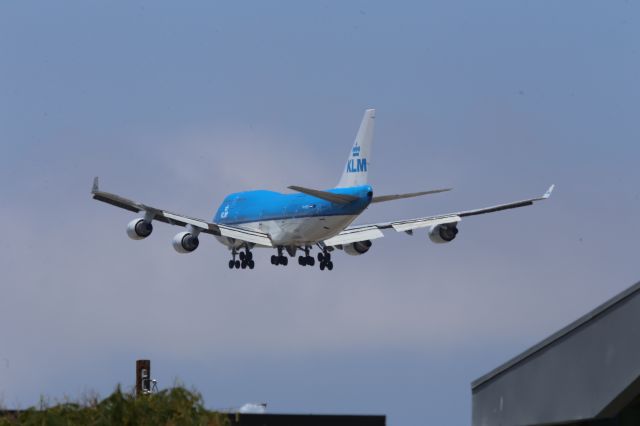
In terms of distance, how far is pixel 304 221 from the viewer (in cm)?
8244

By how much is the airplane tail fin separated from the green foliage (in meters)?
65.0

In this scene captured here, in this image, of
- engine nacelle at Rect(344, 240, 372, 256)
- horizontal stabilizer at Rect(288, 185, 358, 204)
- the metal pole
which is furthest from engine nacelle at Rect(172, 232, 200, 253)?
the metal pole

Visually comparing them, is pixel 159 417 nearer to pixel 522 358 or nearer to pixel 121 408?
pixel 121 408

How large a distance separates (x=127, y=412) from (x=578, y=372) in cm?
819

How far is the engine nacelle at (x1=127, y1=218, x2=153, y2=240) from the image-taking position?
7575cm

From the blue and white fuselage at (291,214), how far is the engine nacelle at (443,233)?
624 centimetres

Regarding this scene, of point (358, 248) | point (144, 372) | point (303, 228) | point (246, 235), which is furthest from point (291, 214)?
point (144, 372)

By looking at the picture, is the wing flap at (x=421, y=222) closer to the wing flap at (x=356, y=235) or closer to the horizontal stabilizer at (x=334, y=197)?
the wing flap at (x=356, y=235)

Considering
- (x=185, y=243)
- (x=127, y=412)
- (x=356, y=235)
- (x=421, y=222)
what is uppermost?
(x=421, y=222)

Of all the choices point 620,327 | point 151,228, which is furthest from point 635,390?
point 151,228

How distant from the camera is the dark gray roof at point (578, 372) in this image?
21984 mm

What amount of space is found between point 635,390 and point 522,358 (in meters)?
3.19

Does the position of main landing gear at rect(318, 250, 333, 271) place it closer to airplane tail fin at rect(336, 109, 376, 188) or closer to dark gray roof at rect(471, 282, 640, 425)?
airplane tail fin at rect(336, 109, 376, 188)

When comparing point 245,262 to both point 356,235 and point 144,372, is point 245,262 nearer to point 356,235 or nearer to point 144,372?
point 356,235
